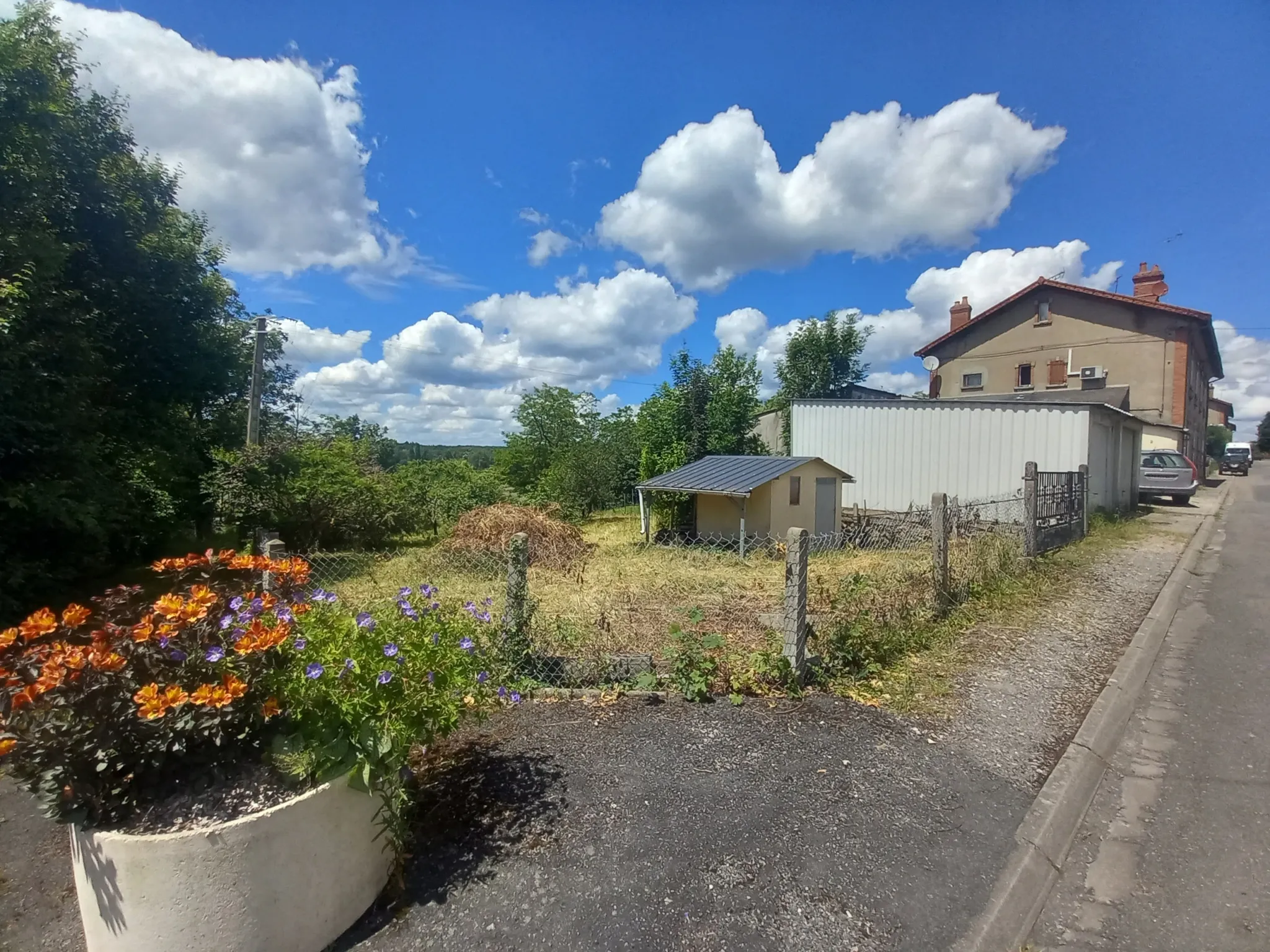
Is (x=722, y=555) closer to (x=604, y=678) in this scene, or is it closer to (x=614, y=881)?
(x=604, y=678)

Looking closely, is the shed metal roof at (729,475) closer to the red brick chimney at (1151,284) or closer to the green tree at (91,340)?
the green tree at (91,340)

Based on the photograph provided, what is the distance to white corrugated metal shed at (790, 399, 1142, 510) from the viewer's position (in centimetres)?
1313

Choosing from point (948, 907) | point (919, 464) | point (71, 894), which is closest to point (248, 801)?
point (71, 894)

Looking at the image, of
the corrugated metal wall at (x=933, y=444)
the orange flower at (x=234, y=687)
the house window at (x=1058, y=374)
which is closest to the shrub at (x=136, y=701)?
the orange flower at (x=234, y=687)

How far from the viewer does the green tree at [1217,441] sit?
50844 mm

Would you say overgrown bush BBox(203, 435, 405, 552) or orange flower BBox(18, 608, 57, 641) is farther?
overgrown bush BBox(203, 435, 405, 552)

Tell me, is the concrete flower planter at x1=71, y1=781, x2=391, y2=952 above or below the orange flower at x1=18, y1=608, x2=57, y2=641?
below

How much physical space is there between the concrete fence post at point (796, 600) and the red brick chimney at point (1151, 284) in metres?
30.8

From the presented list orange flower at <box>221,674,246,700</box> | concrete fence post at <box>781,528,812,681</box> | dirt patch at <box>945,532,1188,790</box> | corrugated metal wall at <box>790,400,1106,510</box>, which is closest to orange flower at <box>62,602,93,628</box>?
orange flower at <box>221,674,246,700</box>

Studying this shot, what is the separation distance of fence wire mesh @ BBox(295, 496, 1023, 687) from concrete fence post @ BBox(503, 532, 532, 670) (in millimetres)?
92

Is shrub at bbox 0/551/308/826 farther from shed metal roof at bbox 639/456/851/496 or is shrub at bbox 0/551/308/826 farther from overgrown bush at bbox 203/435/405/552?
overgrown bush at bbox 203/435/405/552

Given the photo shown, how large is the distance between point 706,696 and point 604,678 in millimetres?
739

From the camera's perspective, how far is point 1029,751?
3.67m

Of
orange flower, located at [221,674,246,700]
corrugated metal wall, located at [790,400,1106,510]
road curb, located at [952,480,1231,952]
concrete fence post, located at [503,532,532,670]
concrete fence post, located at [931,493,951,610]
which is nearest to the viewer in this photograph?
orange flower, located at [221,674,246,700]
